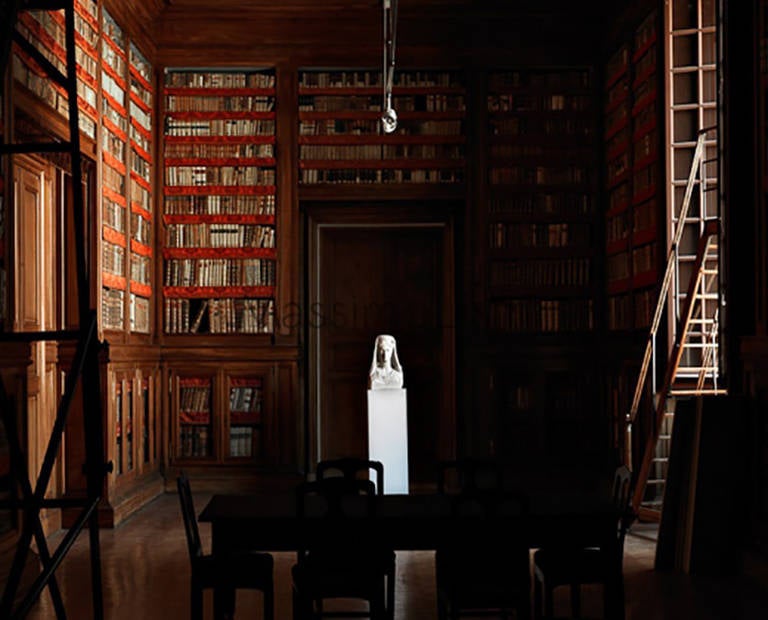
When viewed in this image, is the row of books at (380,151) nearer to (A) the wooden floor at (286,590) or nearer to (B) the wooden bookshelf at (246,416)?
(B) the wooden bookshelf at (246,416)

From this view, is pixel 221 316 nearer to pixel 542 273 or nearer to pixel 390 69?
pixel 390 69

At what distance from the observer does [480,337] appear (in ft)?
32.3

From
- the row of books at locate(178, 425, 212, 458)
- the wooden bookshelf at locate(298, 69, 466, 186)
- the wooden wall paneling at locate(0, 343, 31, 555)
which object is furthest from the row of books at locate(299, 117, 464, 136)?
the wooden wall paneling at locate(0, 343, 31, 555)

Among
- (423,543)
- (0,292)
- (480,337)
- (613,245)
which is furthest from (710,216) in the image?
(0,292)

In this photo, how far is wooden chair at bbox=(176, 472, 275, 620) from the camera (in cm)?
450

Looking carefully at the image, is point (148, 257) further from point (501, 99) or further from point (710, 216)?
point (710, 216)

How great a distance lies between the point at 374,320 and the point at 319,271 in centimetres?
70

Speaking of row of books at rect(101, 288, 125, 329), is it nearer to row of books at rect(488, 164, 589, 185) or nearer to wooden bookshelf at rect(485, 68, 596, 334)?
wooden bookshelf at rect(485, 68, 596, 334)

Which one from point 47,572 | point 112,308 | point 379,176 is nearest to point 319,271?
point 379,176

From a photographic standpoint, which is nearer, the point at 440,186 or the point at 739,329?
the point at 739,329

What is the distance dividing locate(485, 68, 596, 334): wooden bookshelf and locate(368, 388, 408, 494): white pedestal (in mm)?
1444

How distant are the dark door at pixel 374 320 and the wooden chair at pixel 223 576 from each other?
534 centimetres

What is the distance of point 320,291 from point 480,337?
1572mm

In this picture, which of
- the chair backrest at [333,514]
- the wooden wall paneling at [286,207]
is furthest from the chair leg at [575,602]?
the wooden wall paneling at [286,207]
